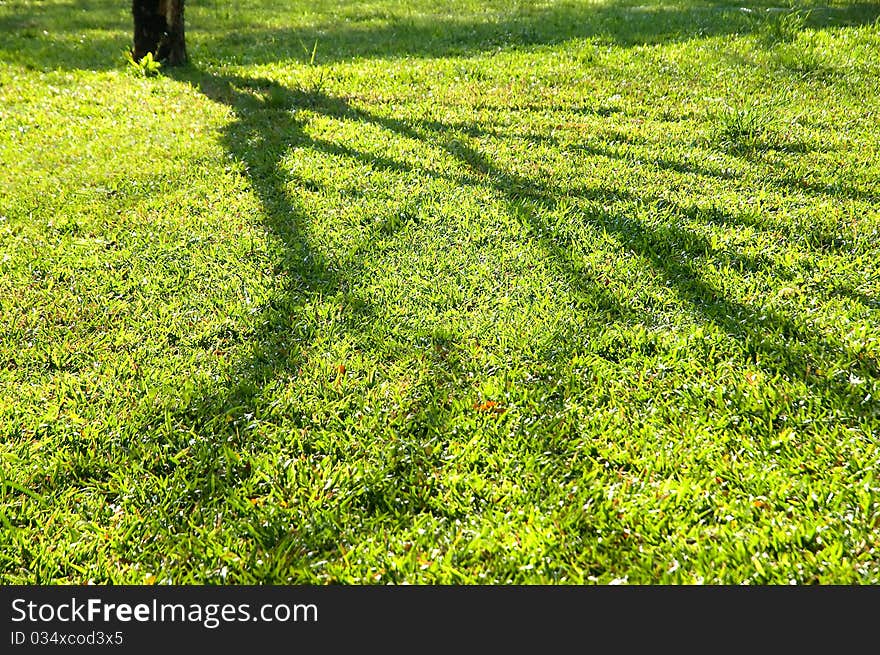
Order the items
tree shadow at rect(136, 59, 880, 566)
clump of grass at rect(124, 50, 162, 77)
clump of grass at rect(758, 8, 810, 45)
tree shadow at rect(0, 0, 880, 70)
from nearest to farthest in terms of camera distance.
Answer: tree shadow at rect(136, 59, 880, 566) → clump of grass at rect(124, 50, 162, 77) → clump of grass at rect(758, 8, 810, 45) → tree shadow at rect(0, 0, 880, 70)

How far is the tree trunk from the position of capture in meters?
7.73

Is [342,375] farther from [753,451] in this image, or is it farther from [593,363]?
[753,451]

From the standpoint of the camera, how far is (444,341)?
10.5ft

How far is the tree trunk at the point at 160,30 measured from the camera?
7730mm

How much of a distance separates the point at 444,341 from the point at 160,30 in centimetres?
679

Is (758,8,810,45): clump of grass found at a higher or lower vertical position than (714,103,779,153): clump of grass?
higher

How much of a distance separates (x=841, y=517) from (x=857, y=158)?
3757 mm

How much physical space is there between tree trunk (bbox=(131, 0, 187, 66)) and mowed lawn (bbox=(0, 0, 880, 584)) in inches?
69.3

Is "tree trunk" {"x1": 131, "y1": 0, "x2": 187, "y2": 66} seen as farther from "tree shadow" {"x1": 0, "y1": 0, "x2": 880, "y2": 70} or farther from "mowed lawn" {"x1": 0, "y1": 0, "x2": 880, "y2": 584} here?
"mowed lawn" {"x1": 0, "y1": 0, "x2": 880, "y2": 584}

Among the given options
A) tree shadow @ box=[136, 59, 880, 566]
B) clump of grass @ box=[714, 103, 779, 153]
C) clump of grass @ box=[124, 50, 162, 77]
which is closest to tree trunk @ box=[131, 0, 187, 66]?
clump of grass @ box=[124, 50, 162, 77]

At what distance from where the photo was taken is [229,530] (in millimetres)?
2332

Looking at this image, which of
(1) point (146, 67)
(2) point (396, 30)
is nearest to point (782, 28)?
(2) point (396, 30)

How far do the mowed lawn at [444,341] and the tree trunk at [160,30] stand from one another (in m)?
1.76

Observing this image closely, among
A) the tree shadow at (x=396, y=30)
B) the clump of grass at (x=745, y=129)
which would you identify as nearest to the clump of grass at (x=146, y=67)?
the tree shadow at (x=396, y=30)
